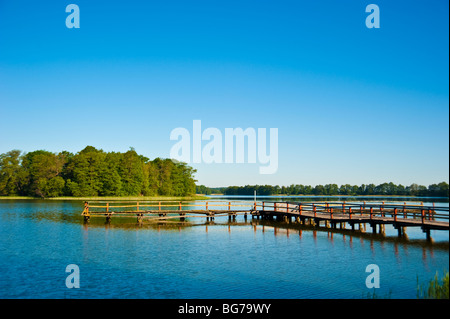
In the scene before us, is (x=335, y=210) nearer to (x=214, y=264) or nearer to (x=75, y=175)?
(x=214, y=264)

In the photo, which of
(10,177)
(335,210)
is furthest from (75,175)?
(335,210)

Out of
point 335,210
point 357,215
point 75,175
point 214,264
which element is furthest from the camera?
point 75,175

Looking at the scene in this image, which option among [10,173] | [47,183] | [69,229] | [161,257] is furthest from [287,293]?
[10,173]

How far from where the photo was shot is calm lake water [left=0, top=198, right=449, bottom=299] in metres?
13.1

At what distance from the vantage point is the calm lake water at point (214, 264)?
1310 cm

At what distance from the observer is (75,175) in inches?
3479

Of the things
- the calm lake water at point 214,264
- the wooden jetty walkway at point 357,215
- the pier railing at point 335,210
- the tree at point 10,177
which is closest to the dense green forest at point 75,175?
the tree at point 10,177

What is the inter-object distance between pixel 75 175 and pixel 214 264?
265ft

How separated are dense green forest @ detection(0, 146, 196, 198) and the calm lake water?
63674mm

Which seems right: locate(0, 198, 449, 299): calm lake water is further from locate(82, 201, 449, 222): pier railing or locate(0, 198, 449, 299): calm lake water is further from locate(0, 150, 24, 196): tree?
locate(0, 150, 24, 196): tree

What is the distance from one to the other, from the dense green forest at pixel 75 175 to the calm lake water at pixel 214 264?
63.7 meters

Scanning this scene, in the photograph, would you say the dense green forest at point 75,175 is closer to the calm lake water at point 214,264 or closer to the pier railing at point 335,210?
the pier railing at point 335,210
